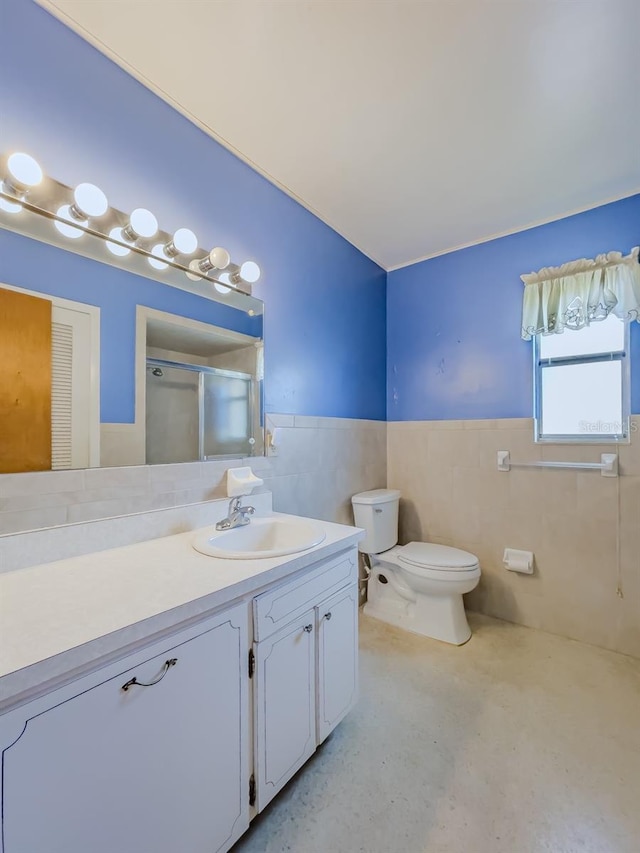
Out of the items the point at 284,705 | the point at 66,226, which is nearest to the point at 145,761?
the point at 284,705

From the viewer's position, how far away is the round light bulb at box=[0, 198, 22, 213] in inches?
40.0

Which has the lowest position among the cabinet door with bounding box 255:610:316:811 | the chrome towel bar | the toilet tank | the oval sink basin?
the cabinet door with bounding box 255:610:316:811

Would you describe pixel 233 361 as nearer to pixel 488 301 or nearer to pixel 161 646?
pixel 161 646

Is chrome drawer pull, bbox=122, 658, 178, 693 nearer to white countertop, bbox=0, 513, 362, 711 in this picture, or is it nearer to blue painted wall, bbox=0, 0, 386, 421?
white countertop, bbox=0, 513, 362, 711

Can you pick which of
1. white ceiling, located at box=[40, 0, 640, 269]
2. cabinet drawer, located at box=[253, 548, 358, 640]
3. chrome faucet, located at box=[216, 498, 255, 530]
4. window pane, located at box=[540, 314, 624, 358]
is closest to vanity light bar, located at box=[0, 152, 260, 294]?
white ceiling, located at box=[40, 0, 640, 269]

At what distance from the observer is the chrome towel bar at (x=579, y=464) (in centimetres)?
194

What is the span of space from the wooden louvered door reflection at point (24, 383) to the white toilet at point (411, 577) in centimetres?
167

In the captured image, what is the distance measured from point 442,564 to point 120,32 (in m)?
2.58

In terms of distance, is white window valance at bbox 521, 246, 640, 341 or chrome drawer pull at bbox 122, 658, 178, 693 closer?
chrome drawer pull at bbox 122, 658, 178, 693

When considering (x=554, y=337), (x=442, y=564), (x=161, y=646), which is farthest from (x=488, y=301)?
(x=161, y=646)

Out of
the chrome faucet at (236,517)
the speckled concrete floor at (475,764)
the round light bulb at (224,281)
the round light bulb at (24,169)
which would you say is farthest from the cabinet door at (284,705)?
the round light bulb at (24,169)

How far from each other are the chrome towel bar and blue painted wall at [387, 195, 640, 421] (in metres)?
0.27

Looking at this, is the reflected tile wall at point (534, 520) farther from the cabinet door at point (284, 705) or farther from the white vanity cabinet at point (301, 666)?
the cabinet door at point (284, 705)

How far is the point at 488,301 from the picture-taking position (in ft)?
7.72
